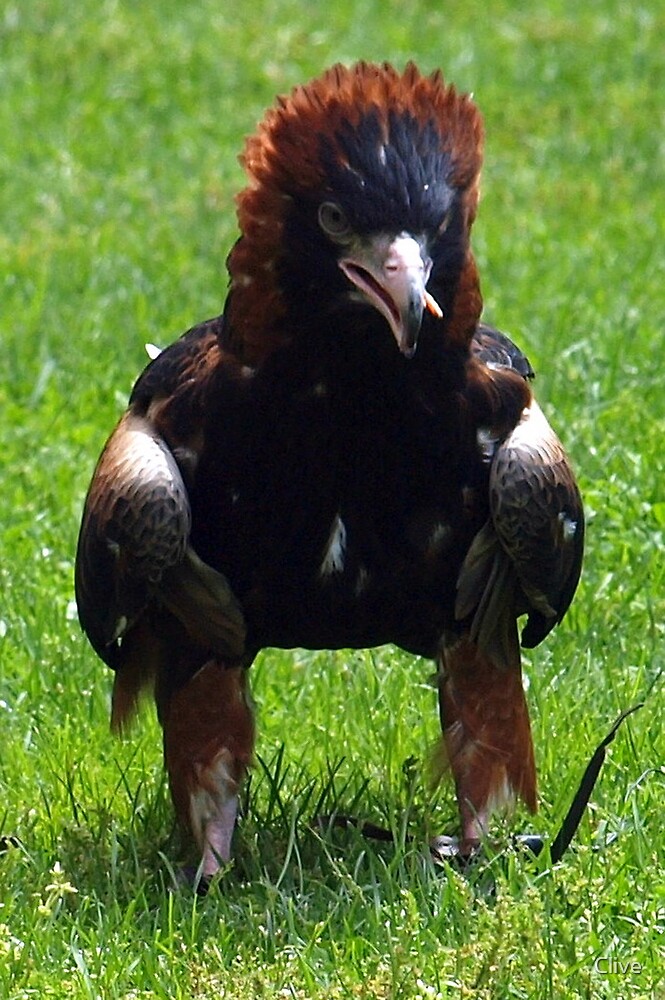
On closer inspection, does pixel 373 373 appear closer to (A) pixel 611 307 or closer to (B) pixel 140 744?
(B) pixel 140 744

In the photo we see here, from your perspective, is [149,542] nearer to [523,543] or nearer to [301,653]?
[523,543]

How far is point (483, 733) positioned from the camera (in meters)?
4.68

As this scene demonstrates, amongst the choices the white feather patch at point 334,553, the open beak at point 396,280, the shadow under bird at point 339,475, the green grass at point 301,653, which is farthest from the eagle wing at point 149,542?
the open beak at point 396,280

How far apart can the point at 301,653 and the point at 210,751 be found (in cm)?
121

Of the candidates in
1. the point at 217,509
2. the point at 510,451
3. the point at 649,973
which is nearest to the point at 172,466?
the point at 217,509

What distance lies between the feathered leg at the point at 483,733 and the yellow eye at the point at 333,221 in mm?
1032

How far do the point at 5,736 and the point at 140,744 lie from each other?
1.12 ft

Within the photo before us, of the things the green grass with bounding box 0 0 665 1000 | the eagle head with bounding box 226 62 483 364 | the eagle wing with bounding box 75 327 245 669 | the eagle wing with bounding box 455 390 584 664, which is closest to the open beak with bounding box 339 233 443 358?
the eagle head with bounding box 226 62 483 364

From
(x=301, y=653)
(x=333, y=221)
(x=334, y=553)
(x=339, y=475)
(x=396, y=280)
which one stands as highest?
(x=333, y=221)

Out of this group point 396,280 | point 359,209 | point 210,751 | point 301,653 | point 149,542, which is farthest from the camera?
point 301,653

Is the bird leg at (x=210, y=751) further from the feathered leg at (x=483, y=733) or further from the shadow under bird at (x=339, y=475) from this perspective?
the feathered leg at (x=483, y=733)

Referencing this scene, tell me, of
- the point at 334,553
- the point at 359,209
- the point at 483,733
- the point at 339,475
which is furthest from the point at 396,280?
the point at 483,733

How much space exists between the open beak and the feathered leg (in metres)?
0.91

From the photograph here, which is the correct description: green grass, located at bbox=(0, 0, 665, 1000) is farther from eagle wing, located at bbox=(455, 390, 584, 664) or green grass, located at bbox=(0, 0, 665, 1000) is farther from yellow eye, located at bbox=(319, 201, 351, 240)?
yellow eye, located at bbox=(319, 201, 351, 240)
